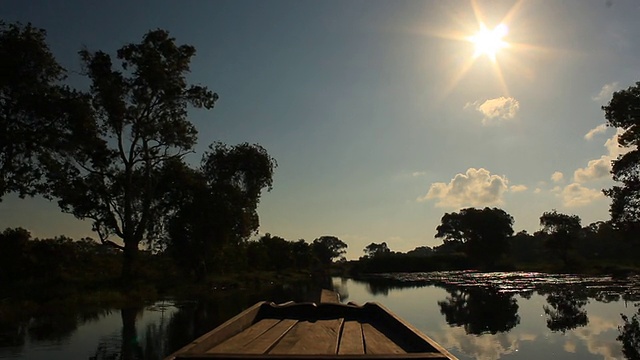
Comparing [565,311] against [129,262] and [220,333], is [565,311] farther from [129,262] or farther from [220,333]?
[129,262]

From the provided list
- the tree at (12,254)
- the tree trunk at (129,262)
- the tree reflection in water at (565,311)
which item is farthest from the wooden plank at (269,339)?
the tree trunk at (129,262)

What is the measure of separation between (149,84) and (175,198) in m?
11.8

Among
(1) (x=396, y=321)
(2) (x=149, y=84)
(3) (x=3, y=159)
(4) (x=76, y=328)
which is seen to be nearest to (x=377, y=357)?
(1) (x=396, y=321)

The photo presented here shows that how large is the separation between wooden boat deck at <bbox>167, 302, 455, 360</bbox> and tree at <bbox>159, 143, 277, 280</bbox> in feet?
117

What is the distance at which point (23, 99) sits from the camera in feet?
88.0

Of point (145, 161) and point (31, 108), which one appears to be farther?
point (145, 161)

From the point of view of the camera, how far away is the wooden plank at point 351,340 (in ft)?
13.0

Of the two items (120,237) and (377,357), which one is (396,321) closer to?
(377,357)

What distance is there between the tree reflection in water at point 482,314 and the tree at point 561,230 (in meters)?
47.8

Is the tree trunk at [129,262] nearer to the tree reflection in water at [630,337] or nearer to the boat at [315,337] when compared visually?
the tree reflection in water at [630,337]

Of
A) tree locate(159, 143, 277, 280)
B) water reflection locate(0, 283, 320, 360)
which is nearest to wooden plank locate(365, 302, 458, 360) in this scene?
water reflection locate(0, 283, 320, 360)

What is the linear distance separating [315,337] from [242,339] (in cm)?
72

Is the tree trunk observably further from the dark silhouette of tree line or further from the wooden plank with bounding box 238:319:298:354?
the wooden plank with bounding box 238:319:298:354

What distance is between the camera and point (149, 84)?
3516 cm
